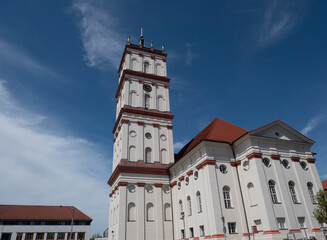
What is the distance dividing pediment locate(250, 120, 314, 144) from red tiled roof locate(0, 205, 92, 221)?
5657 cm

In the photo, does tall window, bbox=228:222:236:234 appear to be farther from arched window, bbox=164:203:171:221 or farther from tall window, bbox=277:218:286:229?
arched window, bbox=164:203:171:221

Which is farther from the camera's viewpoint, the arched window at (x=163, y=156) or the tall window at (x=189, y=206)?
the arched window at (x=163, y=156)

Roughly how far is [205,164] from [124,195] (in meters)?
10.7

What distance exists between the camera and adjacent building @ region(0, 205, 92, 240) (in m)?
59.5

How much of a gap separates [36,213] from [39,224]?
3414 mm

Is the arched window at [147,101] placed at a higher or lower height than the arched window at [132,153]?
higher

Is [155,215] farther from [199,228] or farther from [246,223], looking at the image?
[246,223]

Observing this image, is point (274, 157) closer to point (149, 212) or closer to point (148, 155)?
point (149, 212)

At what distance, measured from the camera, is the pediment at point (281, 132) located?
24636 millimetres

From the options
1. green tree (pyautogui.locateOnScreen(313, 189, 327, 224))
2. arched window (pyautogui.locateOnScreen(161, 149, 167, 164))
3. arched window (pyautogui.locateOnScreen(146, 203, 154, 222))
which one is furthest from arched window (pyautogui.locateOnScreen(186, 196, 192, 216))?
green tree (pyautogui.locateOnScreen(313, 189, 327, 224))

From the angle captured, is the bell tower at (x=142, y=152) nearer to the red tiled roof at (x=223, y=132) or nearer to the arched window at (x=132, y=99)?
the arched window at (x=132, y=99)

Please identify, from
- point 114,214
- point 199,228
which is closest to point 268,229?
point 199,228

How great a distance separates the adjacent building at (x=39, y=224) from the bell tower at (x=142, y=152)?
111 ft

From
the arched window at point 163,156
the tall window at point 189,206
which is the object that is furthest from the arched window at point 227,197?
the arched window at point 163,156
